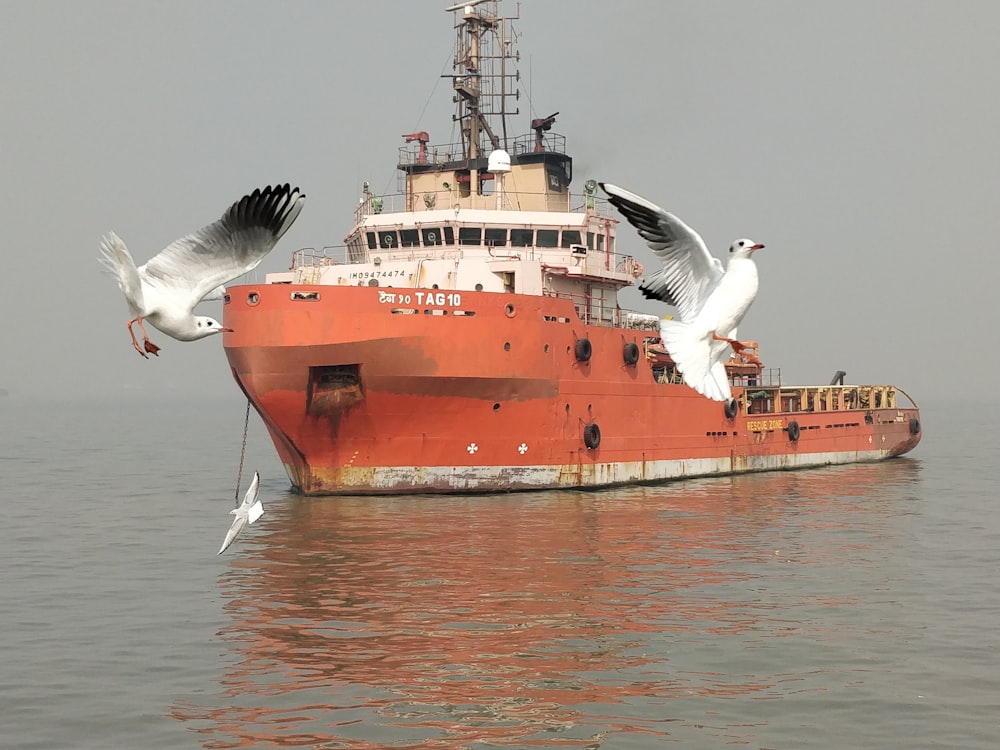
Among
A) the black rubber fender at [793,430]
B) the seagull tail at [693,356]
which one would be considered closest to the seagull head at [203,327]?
the seagull tail at [693,356]

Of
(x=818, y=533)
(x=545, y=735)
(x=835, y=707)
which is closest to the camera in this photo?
(x=545, y=735)

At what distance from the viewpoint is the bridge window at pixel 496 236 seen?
3159 cm

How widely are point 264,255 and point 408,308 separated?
50.3ft

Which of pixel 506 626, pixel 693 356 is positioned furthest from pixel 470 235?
pixel 693 356

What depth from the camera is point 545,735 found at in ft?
38.3

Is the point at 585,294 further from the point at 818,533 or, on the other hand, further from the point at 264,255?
the point at 264,255

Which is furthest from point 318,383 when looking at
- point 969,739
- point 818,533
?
point 969,739

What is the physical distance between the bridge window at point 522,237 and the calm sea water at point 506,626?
7.85 meters

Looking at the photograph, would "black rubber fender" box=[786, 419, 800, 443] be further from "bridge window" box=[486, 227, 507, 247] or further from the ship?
"bridge window" box=[486, 227, 507, 247]

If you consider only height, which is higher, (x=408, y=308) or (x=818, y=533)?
(x=408, y=308)

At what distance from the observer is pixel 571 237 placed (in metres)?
32.2

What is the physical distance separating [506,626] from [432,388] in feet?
36.5

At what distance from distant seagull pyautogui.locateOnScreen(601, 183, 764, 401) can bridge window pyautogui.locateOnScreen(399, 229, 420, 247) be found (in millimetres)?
17520

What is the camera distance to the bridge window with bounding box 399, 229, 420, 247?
31.8m
